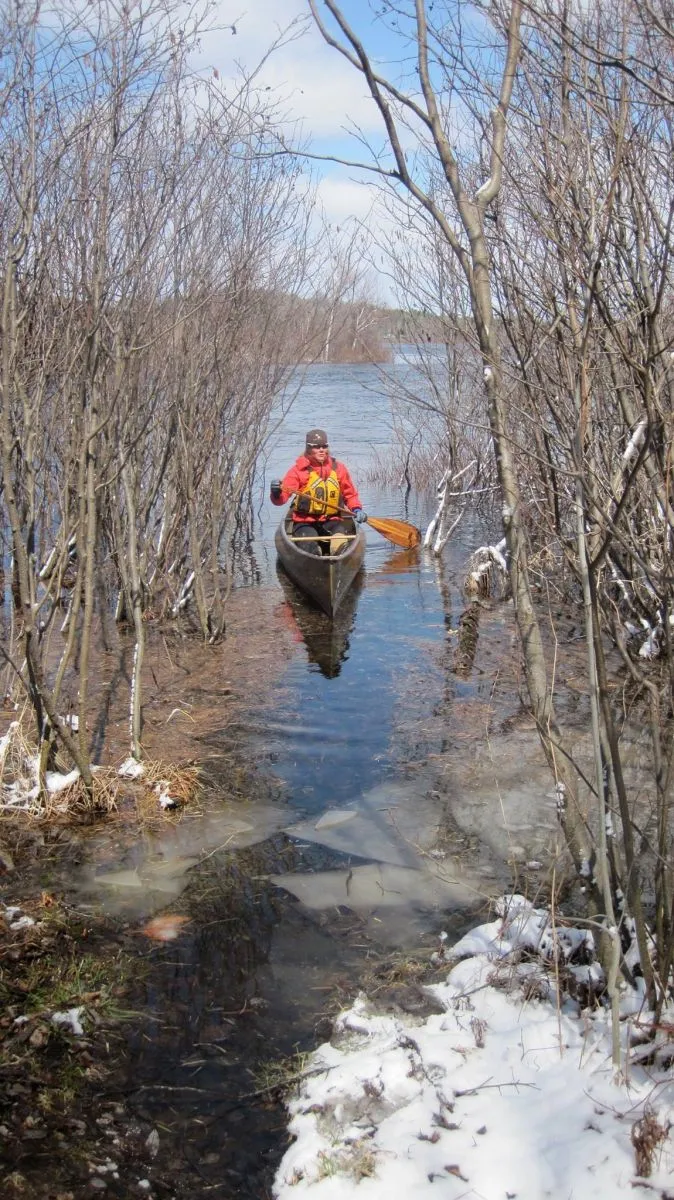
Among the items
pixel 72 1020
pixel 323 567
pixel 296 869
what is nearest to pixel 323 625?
pixel 323 567

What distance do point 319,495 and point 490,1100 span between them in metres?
9.15

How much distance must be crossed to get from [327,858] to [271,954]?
0.86m

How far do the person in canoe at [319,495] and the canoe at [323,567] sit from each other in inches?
6.5

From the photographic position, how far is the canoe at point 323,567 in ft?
32.0

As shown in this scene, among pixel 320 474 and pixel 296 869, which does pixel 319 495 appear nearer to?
pixel 320 474

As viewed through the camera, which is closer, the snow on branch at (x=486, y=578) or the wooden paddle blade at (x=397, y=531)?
the snow on branch at (x=486, y=578)

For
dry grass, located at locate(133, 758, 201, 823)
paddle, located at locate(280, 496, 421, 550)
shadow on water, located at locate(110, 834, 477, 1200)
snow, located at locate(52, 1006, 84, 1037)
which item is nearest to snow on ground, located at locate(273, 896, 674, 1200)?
shadow on water, located at locate(110, 834, 477, 1200)

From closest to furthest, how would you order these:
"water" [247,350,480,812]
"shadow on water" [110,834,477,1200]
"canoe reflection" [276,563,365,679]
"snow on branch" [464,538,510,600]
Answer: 1. "shadow on water" [110,834,477,1200]
2. "water" [247,350,480,812]
3. "canoe reflection" [276,563,365,679]
4. "snow on branch" [464,538,510,600]

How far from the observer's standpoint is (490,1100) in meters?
2.89

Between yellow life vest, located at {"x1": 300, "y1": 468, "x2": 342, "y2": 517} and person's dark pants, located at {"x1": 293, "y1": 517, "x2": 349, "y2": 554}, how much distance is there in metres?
0.18

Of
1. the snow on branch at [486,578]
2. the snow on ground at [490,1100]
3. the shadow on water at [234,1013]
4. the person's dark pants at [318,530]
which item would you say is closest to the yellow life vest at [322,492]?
the person's dark pants at [318,530]

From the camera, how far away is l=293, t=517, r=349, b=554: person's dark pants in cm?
1134

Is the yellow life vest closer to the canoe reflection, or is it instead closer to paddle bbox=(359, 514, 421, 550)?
the canoe reflection

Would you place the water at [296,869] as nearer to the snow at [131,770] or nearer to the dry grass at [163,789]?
the dry grass at [163,789]
